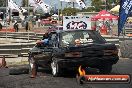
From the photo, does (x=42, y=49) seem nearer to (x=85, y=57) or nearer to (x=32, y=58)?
(x=32, y=58)

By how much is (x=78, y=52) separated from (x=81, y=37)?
106 centimetres

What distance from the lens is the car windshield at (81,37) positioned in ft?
48.0

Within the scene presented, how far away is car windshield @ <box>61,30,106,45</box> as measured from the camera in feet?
48.0

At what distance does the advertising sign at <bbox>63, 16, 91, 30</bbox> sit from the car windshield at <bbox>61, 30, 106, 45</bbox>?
5703 mm

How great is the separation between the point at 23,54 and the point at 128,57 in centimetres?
491

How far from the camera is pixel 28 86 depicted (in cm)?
1234

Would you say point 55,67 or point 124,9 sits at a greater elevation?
point 124,9

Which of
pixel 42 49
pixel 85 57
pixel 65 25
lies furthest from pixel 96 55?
pixel 65 25

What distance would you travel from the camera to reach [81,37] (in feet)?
48.6

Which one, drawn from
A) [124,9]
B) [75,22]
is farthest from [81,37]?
[75,22]

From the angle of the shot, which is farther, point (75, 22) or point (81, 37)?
point (75, 22)

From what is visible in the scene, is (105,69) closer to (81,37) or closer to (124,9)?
(81,37)

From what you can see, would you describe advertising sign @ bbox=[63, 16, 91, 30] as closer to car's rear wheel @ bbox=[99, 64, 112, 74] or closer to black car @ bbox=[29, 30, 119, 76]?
black car @ bbox=[29, 30, 119, 76]

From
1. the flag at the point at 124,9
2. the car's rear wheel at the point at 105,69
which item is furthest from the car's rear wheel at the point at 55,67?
the flag at the point at 124,9
